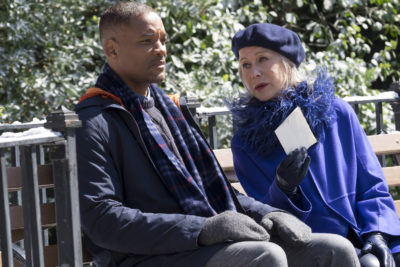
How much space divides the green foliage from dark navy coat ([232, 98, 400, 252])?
1992 mm

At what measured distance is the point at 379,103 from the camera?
422 centimetres

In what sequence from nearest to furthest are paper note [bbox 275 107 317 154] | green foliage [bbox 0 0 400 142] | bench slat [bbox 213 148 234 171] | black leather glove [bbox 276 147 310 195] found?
black leather glove [bbox 276 147 310 195]
paper note [bbox 275 107 317 154]
bench slat [bbox 213 148 234 171]
green foliage [bbox 0 0 400 142]

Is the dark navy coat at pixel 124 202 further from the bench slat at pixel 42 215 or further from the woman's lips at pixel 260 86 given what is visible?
the woman's lips at pixel 260 86

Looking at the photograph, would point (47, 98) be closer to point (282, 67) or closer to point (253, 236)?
point (282, 67)

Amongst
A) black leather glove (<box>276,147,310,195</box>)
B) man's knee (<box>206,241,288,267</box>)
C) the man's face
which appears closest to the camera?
man's knee (<box>206,241,288,267</box>)

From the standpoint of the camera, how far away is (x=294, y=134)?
3.21 m

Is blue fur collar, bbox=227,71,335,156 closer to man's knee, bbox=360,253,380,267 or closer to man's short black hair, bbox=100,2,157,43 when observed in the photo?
man's knee, bbox=360,253,380,267

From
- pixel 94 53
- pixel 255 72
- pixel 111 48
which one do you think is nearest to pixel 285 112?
pixel 255 72

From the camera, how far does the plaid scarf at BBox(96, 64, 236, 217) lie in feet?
8.95

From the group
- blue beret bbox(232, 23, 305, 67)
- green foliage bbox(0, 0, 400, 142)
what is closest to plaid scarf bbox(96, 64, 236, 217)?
blue beret bbox(232, 23, 305, 67)

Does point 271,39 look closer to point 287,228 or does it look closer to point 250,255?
point 287,228

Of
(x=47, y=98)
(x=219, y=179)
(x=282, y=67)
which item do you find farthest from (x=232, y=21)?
(x=219, y=179)

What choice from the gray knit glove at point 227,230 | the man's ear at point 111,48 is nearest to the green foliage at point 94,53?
the man's ear at point 111,48

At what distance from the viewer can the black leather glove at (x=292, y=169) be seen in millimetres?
3053
